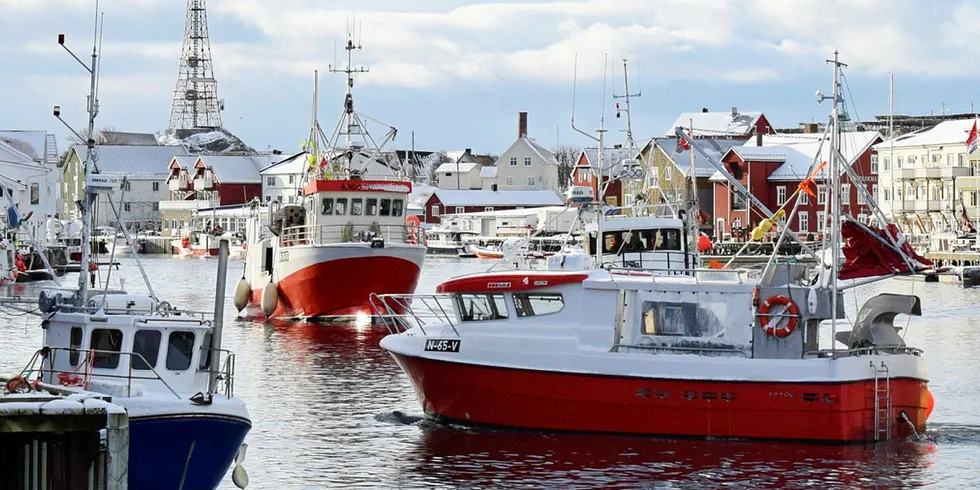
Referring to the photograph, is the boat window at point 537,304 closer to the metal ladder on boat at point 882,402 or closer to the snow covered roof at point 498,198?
the metal ladder on boat at point 882,402

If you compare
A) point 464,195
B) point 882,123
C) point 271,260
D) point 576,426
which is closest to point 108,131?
point 464,195

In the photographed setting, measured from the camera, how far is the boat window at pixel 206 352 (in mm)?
21391

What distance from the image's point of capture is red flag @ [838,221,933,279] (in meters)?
27.2

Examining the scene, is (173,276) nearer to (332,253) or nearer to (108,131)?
(332,253)

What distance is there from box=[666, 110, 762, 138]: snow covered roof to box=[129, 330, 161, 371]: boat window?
111 meters

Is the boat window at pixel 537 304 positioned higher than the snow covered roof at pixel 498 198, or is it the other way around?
the snow covered roof at pixel 498 198

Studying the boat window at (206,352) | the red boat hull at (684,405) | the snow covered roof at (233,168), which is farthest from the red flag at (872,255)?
the snow covered roof at (233,168)

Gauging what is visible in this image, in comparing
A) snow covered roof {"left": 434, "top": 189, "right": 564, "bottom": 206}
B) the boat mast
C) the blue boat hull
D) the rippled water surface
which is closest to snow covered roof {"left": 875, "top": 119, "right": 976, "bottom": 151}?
snow covered roof {"left": 434, "top": 189, "right": 564, "bottom": 206}

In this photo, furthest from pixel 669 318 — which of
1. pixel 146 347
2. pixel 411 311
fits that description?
pixel 146 347

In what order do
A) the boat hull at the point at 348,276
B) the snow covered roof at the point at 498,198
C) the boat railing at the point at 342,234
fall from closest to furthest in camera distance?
the boat hull at the point at 348,276 → the boat railing at the point at 342,234 → the snow covered roof at the point at 498,198

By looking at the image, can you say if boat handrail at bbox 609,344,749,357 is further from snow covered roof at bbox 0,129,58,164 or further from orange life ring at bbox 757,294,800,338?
snow covered roof at bbox 0,129,58,164

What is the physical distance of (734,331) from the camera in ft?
85.8

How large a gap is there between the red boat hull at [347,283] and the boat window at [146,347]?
28094 mm

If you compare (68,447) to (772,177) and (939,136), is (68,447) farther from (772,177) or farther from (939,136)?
(939,136)
